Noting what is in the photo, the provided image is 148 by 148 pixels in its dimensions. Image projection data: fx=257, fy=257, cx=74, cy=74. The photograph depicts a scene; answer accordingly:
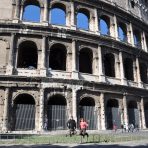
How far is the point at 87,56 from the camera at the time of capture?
19.7 m

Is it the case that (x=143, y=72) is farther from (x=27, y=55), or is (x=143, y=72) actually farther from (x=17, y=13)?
(x=17, y=13)

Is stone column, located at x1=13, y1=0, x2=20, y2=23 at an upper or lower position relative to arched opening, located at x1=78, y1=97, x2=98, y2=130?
upper

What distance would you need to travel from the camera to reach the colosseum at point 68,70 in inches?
635

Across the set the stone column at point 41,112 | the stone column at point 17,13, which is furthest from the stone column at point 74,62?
the stone column at point 17,13

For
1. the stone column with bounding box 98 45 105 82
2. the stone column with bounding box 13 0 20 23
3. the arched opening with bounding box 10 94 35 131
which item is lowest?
the arched opening with bounding box 10 94 35 131

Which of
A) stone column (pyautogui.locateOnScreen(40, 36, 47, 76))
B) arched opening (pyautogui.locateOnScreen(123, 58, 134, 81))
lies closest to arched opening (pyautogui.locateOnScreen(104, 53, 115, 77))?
arched opening (pyautogui.locateOnScreen(123, 58, 134, 81))

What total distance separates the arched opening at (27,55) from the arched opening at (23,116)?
302 centimetres

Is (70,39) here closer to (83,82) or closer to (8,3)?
(83,82)

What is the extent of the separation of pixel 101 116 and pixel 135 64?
630 centimetres

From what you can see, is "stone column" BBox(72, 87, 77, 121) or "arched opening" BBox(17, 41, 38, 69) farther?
"arched opening" BBox(17, 41, 38, 69)

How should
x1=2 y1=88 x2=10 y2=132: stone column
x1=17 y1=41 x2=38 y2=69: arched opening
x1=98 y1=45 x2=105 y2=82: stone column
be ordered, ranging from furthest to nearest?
x1=98 y1=45 x2=105 y2=82: stone column, x1=17 y1=41 x2=38 y2=69: arched opening, x1=2 y1=88 x2=10 y2=132: stone column

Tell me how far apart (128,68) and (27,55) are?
28.0 feet

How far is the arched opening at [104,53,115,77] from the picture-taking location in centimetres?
2009

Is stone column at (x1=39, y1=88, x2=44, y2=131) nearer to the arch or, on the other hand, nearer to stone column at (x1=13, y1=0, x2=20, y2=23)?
stone column at (x1=13, y1=0, x2=20, y2=23)
